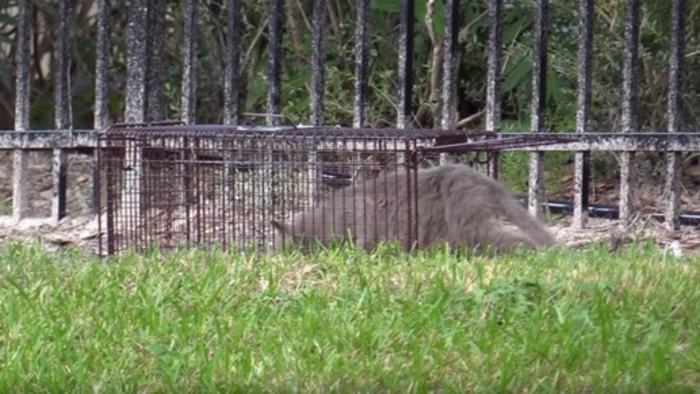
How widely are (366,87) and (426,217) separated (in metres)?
1.47

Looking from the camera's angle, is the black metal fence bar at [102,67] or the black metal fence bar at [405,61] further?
the black metal fence bar at [102,67]

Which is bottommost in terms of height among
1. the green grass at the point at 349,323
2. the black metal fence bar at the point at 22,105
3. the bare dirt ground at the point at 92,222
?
the green grass at the point at 349,323

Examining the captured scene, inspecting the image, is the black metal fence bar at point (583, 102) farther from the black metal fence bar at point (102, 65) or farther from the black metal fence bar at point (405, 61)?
the black metal fence bar at point (102, 65)

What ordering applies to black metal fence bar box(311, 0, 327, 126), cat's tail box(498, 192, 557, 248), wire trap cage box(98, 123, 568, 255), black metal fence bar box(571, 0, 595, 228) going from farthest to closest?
black metal fence bar box(311, 0, 327, 126) < black metal fence bar box(571, 0, 595, 228) < cat's tail box(498, 192, 557, 248) < wire trap cage box(98, 123, 568, 255)

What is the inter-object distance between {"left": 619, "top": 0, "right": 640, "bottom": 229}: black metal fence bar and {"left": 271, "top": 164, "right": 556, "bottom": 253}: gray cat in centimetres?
100

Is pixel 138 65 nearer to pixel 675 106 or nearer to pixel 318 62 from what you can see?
pixel 318 62

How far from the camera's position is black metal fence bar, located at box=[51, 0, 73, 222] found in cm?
784

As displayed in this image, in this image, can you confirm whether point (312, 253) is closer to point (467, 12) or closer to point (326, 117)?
point (326, 117)

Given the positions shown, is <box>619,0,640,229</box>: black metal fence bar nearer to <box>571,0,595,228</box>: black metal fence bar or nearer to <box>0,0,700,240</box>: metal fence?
<box>0,0,700,240</box>: metal fence

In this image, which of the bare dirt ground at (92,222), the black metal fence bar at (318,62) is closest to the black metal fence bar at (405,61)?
the black metal fence bar at (318,62)

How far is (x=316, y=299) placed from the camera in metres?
4.99

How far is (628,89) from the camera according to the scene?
739 centimetres

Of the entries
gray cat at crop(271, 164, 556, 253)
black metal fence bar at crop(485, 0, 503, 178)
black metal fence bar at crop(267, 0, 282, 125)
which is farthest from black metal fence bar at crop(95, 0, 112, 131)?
black metal fence bar at crop(485, 0, 503, 178)

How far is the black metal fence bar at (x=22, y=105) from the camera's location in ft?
25.8
